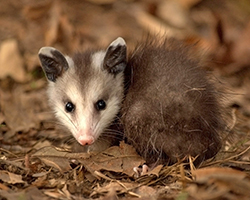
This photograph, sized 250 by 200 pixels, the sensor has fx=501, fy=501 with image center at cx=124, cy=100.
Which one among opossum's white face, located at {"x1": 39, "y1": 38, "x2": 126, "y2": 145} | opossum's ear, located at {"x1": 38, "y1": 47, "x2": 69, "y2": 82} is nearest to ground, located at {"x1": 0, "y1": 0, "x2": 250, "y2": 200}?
opossum's white face, located at {"x1": 39, "y1": 38, "x2": 126, "y2": 145}

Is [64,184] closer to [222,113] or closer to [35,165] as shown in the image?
[35,165]

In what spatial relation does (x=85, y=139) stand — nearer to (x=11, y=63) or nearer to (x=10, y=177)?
(x=10, y=177)

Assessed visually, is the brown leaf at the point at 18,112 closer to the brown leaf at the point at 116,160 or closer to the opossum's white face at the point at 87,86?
the opossum's white face at the point at 87,86

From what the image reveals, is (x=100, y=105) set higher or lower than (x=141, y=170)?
higher

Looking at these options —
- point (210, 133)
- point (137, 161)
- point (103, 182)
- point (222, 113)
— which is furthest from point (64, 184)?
point (222, 113)

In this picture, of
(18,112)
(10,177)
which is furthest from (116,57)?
(18,112)

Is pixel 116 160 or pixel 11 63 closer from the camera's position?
pixel 116 160

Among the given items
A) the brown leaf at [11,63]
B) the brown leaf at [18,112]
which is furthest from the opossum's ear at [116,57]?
the brown leaf at [11,63]
